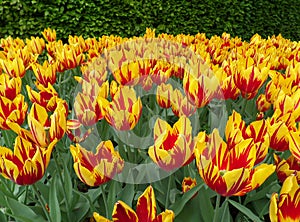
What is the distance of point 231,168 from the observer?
1000 mm

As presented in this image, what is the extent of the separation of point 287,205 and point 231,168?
15cm

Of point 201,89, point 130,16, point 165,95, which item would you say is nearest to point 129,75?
point 165,95

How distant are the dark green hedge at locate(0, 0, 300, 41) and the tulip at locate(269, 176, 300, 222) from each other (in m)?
5.48

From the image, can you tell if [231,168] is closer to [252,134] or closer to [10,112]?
[252,134]

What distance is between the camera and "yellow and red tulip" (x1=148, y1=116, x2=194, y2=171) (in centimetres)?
105

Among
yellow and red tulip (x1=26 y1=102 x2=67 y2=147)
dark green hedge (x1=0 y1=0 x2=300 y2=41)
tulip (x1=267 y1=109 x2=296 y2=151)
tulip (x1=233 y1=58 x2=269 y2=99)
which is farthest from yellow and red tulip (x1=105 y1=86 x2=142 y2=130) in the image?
dark green hedge (x1=0 y1=0 x2=300 y2=41)

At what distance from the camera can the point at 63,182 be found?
1.34 m

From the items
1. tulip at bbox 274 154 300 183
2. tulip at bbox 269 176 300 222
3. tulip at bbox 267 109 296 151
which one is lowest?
tulip at bbox 274 154 300 183

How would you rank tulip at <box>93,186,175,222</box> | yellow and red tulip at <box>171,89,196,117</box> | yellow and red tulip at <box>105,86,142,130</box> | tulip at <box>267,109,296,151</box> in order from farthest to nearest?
yellow and red tulip at <box>171,89,196,117</box>, yellow and red tulip at <box>105,86,142,130</box>, tulip at <box>267,109,296,151</box>, tulip at <box>93,186,175,222</box>

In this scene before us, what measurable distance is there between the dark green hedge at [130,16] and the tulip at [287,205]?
18.0 ft

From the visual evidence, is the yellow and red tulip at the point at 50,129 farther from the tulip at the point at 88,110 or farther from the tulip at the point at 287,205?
the tulip at the point at 287,205

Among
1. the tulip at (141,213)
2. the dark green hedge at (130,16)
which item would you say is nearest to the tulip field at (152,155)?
the tulip at (141,213)

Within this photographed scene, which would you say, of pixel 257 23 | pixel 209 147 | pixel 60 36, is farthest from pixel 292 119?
pixel 257 23

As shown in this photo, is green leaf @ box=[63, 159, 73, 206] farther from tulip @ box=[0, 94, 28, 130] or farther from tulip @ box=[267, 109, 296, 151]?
tulip @ box=[267, 109, 296, 151]
